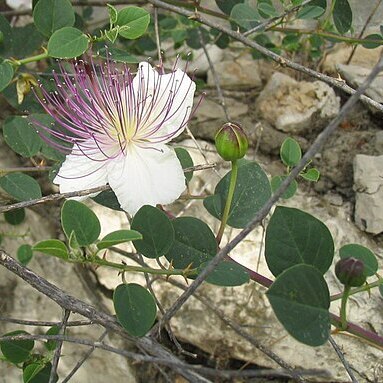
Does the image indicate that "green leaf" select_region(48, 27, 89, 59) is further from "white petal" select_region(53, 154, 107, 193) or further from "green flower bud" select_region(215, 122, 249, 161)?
"green flower bud" select_region(215, 122, 249, 161)

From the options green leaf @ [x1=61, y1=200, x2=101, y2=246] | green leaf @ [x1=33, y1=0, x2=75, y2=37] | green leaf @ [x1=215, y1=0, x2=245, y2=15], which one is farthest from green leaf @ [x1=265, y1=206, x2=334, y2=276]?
green leaf @ [x1=215, y1=0, x2=245, y2=15]

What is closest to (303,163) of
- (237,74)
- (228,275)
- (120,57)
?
(228,275)

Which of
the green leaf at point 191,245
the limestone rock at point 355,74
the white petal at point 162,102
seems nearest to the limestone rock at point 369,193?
the limestone rock at point 355,74

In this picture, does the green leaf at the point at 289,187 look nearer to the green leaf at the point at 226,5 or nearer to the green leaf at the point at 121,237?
the green leaf at the point at 121,237

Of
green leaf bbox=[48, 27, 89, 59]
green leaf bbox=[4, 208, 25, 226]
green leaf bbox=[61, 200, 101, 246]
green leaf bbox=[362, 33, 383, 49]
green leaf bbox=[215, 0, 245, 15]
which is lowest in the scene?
green leaf bbox=[4, 208, 25, 226]

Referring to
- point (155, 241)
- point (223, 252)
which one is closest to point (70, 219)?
point (155, 241)

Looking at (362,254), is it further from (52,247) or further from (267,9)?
(267,9)
